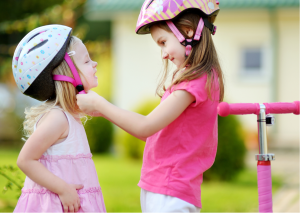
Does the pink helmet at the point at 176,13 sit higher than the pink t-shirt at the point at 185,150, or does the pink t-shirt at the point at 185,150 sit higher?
the pink helmet at the point at 176,13

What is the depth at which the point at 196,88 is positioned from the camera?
2.44 m

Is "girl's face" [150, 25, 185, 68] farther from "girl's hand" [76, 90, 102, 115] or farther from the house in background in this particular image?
the house in background

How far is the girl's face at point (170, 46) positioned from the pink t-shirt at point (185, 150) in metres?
0.22

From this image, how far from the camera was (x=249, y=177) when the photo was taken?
338 inches

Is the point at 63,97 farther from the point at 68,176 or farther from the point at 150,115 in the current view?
the point at 150,115

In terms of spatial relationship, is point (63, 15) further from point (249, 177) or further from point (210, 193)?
point (249, 177)

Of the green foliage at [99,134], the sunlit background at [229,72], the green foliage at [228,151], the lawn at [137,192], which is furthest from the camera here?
the green foliage at [99,134]

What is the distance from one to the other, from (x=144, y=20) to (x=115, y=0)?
11.0 meters

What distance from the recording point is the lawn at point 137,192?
19.5ft

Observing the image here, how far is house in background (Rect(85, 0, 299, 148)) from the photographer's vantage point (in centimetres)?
1236

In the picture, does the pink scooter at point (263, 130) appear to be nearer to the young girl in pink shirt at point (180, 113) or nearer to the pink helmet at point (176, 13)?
the young girl in pink shirt at point (180, 113)

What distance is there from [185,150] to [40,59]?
113 cm

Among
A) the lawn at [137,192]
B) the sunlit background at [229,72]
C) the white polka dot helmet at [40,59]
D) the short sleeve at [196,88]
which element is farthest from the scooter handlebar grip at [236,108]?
the sunlit background at [229,72]

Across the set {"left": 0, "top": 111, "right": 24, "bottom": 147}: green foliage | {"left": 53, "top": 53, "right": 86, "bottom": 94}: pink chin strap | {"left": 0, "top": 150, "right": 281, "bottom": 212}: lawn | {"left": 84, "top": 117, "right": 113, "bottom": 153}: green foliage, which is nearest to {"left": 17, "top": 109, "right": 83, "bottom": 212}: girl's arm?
{"left": 53, "top": 53, "right": 86, "bottom": 94}: pink chin strap
